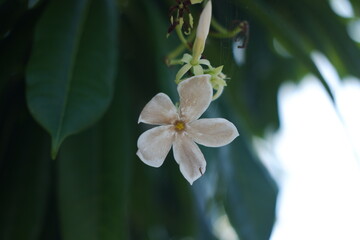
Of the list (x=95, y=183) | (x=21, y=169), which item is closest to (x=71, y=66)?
(x=95, y=183)

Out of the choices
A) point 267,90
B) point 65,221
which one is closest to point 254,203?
point 65,221

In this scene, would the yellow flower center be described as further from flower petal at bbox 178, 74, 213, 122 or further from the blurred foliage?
the blurred foliage

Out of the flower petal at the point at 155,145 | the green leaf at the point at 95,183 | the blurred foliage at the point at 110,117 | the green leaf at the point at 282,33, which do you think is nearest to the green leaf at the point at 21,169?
the blurred foliage at the point at 110,117

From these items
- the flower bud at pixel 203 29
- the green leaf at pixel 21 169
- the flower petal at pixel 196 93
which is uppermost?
the flower bud at pixel 203 29

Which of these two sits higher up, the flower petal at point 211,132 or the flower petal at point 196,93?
the flower petal at point 196,93

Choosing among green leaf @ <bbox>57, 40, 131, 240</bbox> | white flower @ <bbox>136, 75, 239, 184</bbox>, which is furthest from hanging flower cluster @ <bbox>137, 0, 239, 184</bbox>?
green leaf @ <bbox>57, 40, 131, 240</bbox>

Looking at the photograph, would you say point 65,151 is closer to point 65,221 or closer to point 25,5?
point 65,221

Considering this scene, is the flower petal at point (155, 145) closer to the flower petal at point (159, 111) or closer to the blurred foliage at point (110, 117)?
the flower petal at point (159, 111)
